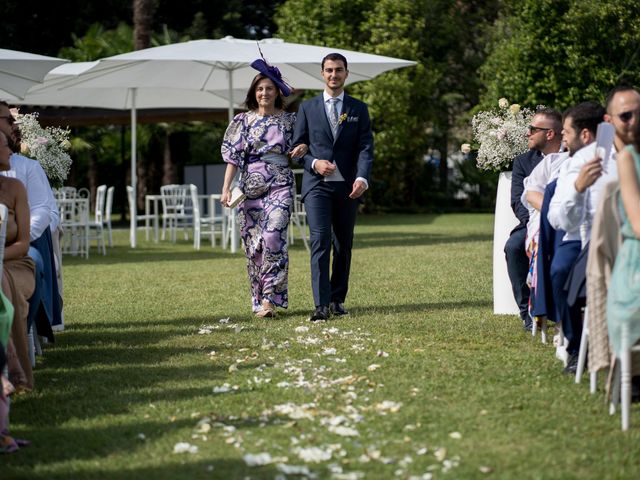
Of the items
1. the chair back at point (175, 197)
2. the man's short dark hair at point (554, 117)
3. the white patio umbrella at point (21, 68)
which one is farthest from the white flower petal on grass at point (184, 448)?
the chair back at point (175, 197)

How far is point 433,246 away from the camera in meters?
19.0

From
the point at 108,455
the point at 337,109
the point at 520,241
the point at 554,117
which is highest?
the point at 337,109

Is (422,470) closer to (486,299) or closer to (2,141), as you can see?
(2,141)

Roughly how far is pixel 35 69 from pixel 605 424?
7.96 meters

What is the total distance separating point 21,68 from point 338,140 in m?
3.80

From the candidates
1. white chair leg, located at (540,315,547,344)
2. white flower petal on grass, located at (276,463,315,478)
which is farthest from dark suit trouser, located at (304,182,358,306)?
white flower petal on grass, located at (276,463,315,478)

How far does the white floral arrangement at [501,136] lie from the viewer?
31.8 feet

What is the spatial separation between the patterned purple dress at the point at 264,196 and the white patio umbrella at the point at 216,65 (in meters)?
5.54

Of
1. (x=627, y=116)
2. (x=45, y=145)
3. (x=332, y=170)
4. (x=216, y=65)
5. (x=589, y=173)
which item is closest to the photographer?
(x=627, y=116)

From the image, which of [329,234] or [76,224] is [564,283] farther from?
[76,224]

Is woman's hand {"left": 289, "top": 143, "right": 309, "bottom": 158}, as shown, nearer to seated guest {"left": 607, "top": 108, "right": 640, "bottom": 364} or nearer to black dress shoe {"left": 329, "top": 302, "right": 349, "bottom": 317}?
black dress shoe {"left": 329, "top": 302, "right": 349, "bottom": 317}

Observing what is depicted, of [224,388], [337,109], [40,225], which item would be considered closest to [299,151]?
[337,109]

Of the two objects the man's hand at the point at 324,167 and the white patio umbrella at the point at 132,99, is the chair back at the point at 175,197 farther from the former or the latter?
the man's hand at the point at 324,167

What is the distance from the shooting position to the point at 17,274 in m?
6.88
